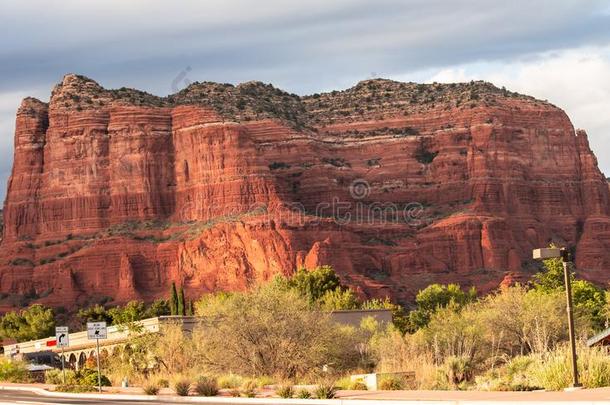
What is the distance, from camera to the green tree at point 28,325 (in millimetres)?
130875

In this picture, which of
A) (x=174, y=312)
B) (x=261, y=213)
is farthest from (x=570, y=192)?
(x=174, y=312)

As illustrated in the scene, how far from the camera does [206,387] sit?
4447cm

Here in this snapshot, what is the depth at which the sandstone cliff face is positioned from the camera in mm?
160375

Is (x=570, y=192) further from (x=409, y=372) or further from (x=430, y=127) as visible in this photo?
(x=409, y=372)

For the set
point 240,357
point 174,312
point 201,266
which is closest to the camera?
point 240,357

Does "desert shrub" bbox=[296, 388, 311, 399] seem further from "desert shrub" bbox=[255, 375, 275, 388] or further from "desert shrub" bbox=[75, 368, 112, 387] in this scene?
"desert shrub" bbox=[75, 368, 112, 387]

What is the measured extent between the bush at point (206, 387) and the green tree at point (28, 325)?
88.2 meters

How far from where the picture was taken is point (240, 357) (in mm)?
53688

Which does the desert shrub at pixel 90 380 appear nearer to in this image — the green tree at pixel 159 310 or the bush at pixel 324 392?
the bush at pixel 324 392

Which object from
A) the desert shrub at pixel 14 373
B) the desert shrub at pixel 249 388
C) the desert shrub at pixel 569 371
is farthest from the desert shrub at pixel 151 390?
the desert shrub at pixel 14 373

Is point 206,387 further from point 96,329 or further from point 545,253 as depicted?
point 545,253

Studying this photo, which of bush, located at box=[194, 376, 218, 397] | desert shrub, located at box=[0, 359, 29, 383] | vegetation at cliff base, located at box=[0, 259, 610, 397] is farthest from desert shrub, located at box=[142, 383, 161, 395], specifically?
desert shrub, located at box=[0, 359, 29, 383]

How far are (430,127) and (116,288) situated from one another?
183 feet

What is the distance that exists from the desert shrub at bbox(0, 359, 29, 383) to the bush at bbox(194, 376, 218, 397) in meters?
27.6
